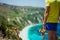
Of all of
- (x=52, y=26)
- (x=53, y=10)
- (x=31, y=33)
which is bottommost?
(x=31, y=33)

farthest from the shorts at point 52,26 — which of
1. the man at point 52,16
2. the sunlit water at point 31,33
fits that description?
the sunlit water at point 31,33

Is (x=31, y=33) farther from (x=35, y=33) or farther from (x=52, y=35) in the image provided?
(x=52, y=35)

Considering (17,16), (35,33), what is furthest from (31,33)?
(17,16)

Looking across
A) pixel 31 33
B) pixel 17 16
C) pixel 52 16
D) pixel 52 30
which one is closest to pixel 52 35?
pixel 52 30

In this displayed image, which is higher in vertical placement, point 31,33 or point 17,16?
point 17,16

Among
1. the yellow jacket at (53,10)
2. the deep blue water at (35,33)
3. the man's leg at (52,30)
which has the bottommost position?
the deep blue water at (35,33)

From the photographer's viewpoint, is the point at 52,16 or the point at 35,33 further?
the point at 35,33

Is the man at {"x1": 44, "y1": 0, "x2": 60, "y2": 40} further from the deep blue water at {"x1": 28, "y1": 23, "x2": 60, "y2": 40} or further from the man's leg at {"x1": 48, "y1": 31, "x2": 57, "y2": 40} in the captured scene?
the deep blue water at {"x1": 28, "y1": 23, "x2": 60, "y2": 40}

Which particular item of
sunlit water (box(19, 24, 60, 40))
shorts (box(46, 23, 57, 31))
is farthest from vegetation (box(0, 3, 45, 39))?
shorts (box(46, 23, 57, 31))

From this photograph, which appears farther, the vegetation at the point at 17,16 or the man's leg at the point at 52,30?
the vegetation at the point at 17,16

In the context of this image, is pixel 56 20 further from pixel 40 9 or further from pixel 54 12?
pixel 40 9

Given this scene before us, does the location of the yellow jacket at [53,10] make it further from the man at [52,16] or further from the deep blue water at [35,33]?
the deep blue water at [35,33]

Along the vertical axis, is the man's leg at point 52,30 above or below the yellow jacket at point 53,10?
below
